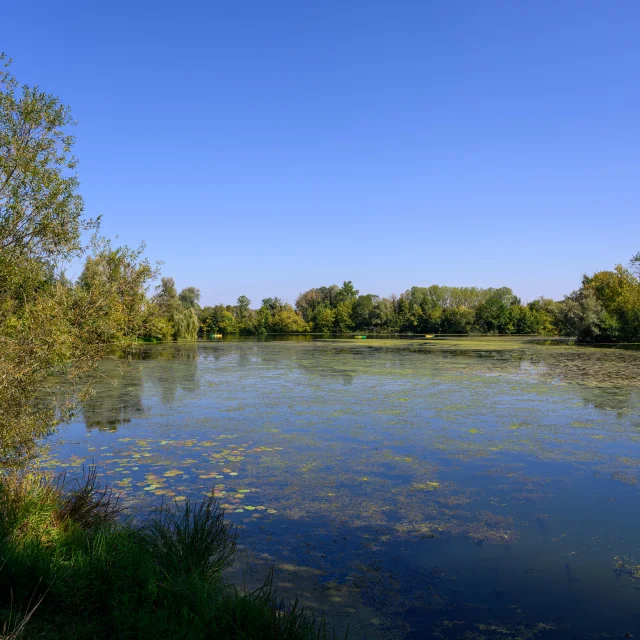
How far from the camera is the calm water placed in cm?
415

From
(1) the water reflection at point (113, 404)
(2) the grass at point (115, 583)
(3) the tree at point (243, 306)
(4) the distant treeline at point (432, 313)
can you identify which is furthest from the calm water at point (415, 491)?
(3) the tree at point (243, 306)

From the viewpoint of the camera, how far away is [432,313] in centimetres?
8362

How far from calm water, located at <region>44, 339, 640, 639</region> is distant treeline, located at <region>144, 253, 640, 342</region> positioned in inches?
1394

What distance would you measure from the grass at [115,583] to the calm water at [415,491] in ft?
1.99

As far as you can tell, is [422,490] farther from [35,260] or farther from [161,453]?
[35,260]

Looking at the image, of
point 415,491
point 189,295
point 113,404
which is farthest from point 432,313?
point 415,491

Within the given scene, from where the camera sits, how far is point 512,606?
4074 mm

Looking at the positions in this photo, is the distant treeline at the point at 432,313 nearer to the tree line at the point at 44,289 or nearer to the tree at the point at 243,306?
the tree at the point at 243,306

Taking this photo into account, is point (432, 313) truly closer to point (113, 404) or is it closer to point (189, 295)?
point (189, 295)

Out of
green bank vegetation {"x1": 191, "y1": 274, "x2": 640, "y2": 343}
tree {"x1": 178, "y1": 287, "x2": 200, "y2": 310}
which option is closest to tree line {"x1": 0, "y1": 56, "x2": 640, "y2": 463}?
green bank vegetation {"x1": 191, "y1": 274, "x2": 640, "y2": 343}

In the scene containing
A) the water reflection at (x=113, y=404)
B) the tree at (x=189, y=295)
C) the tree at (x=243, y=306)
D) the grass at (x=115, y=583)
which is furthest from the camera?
the tree at (x=243, y=306)

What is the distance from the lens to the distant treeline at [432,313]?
46.4 metres

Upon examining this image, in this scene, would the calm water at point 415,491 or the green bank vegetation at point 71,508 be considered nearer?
the green bank vegetation at point 71,508

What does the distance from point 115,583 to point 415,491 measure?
4.16 meters
